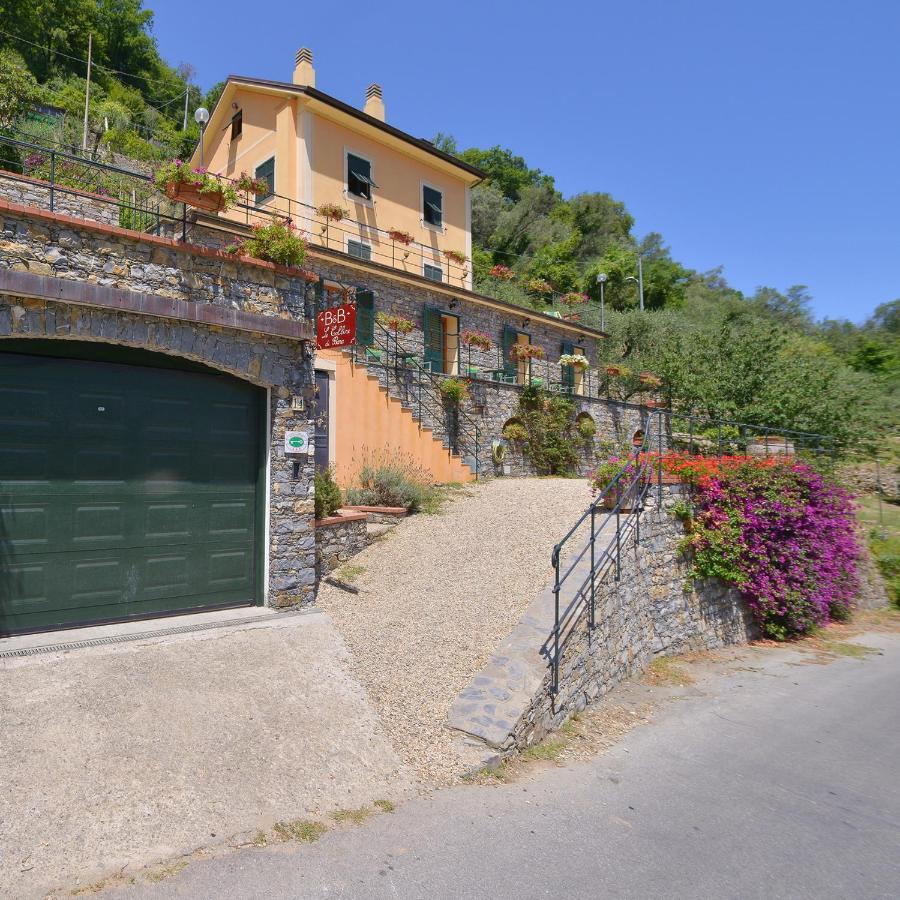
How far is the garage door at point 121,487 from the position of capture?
5695 mm

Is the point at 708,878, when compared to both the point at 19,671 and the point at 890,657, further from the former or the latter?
the point at 890,657

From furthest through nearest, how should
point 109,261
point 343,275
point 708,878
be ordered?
point 343,275 < point 109,261 < point 708,878

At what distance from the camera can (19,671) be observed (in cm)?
500

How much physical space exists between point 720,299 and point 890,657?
41.5 metres

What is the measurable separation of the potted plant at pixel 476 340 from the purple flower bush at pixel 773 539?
343 inches

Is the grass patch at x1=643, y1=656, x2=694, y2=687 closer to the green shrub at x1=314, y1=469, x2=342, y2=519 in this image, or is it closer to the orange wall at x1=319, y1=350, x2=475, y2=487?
the green shrub at x1=314, y1=469, x2=342, y2=519

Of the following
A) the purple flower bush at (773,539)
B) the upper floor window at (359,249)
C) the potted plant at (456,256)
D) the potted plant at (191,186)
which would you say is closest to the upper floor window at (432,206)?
the potted plant at (456,256)

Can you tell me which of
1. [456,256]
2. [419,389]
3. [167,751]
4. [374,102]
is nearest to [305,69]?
[374,102]

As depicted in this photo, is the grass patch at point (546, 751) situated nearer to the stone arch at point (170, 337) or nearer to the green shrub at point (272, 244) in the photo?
the stone arch at point (170, 337)

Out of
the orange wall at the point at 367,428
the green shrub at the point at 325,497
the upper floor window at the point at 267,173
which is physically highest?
the upper floor window at the point at 267,173

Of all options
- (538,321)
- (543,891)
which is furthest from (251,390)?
(538,321)

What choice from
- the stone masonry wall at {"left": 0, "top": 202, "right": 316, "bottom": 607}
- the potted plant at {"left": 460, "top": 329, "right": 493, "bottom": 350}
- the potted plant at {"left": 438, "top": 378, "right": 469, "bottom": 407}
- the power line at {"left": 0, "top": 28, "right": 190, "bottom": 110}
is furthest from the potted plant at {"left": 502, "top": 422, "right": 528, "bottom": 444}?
the power line at {"left": 0, "top": 28, "right": 190, "bottom": 110}

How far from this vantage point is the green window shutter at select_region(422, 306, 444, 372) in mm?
16730

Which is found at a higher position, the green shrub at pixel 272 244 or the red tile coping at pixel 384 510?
the green shrub at pixel 272 244
